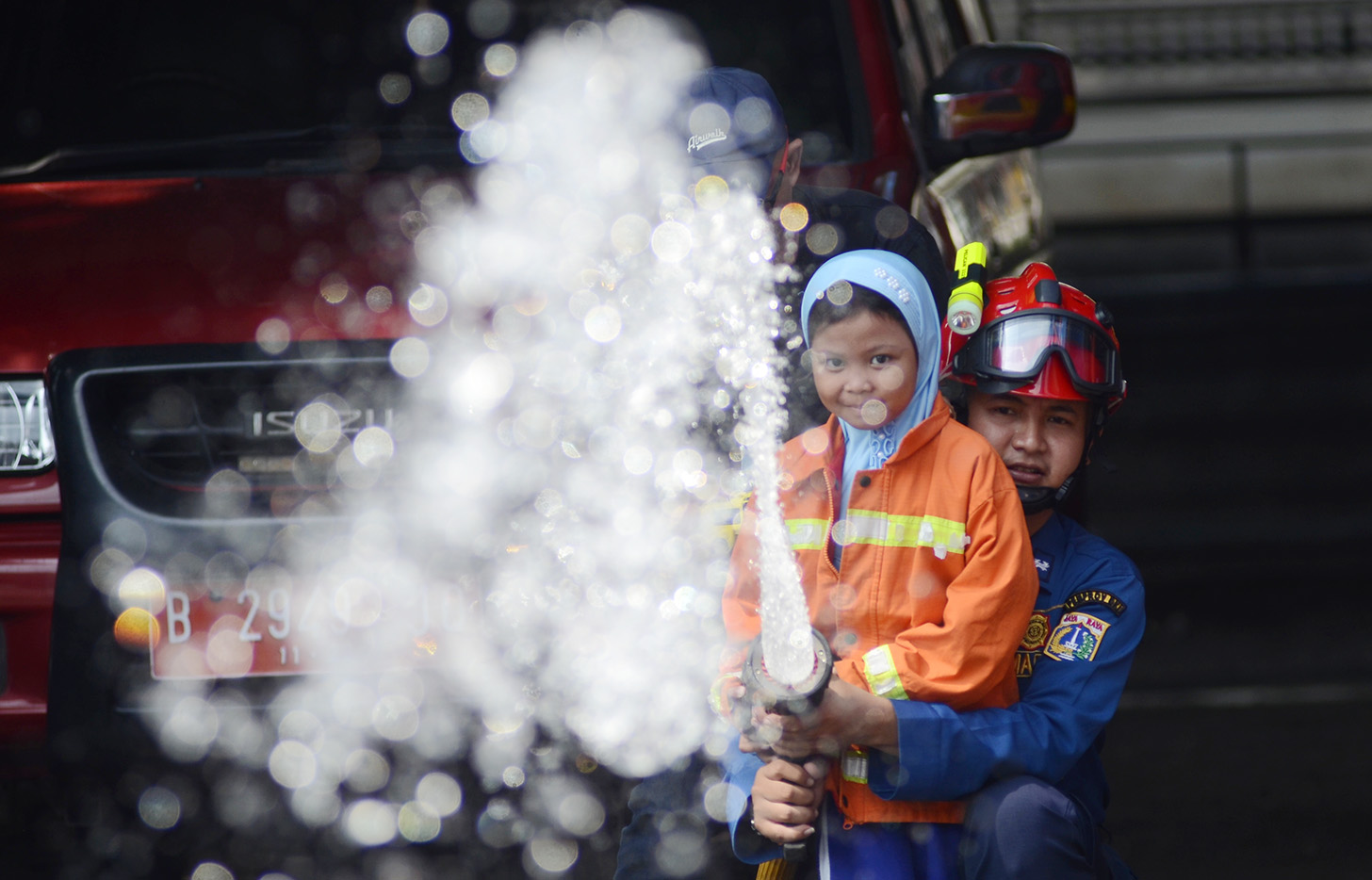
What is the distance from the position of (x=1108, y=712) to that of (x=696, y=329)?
2.76ft

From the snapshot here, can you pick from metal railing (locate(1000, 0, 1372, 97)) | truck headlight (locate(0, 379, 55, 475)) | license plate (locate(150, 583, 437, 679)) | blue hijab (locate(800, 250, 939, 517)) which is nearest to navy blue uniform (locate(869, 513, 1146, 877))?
blue hijab (locate(800, 250, 939, 517))

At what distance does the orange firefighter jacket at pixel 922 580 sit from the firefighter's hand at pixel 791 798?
79 mm

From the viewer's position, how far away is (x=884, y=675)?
6.40 ft

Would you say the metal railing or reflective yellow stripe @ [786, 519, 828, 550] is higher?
reflective yellow stripe @ [786, 519, 828, 550]

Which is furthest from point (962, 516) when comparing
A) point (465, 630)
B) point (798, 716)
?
point (465, 630)

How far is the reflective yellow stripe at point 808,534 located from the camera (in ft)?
6.70

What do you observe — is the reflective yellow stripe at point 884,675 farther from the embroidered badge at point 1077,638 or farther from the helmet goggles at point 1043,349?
the helmet goggles at point 1043,349

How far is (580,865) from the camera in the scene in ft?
9.80

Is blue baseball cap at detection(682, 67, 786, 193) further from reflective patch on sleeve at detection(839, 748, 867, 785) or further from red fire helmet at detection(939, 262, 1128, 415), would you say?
reflective patch on sleeve at detection(839, 748, 867, 785)

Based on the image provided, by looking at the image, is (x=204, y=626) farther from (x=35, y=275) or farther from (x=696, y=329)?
(x=696, y=329)

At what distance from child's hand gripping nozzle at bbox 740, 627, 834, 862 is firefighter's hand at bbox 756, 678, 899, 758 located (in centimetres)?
4

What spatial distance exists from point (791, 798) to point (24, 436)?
5.23ft

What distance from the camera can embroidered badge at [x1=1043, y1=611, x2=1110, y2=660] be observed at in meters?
2.08

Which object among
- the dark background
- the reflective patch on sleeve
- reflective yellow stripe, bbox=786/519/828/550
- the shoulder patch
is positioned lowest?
the dark background
